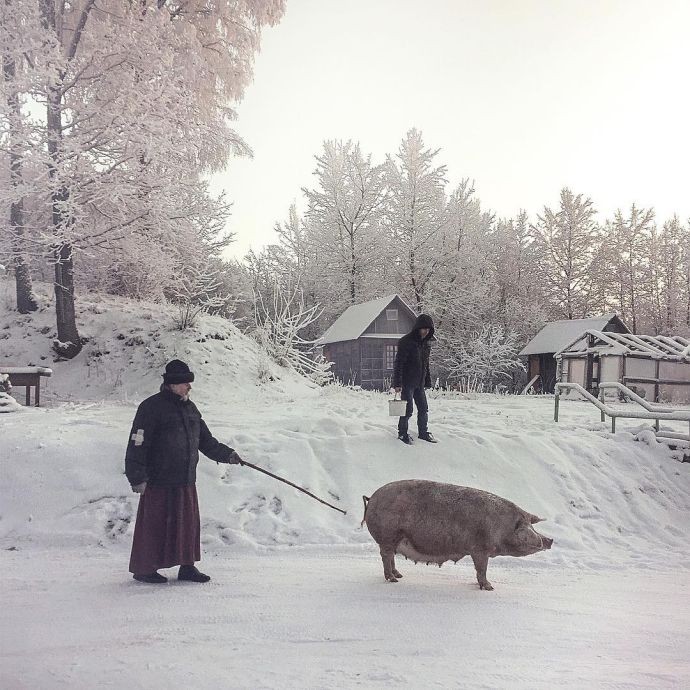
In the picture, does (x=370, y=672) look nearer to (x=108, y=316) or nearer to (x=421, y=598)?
(x=421, y=598)

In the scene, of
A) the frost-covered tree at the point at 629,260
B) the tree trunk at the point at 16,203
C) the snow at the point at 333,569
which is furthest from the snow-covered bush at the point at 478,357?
the tree trunk at the point at 16,203

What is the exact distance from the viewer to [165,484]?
191 inches

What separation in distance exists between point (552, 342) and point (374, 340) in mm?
7722

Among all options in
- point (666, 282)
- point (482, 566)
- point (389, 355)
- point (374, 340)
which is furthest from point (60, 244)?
point (666, 282)

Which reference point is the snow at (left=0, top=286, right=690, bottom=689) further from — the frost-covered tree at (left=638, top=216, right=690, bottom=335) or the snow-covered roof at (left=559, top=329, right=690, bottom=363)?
the frost-covered tree at (left=638, top=216, right=690, bottom=335)

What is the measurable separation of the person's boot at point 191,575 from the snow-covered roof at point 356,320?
19.3m

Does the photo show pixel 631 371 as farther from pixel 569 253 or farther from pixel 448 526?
pixel 448 526

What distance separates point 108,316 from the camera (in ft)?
52.1

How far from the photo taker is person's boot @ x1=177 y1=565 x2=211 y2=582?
193 inches

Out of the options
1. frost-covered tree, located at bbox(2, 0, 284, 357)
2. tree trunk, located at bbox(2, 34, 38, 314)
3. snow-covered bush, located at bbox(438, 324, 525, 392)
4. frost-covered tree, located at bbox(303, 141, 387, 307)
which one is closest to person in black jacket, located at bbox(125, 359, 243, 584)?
frost-covered tree, located at bbox(2, 0, 284, 357)

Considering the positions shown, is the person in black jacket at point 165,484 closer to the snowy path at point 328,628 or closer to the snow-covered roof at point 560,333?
the snowy path at point 328,628

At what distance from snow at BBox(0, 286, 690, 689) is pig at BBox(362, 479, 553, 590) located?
0.29 metres

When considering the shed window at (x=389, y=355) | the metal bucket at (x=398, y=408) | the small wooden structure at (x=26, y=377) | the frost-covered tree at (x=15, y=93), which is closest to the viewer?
the metal bucket at (x=398, y=408)

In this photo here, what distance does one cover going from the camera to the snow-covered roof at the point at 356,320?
2541 centimetres
